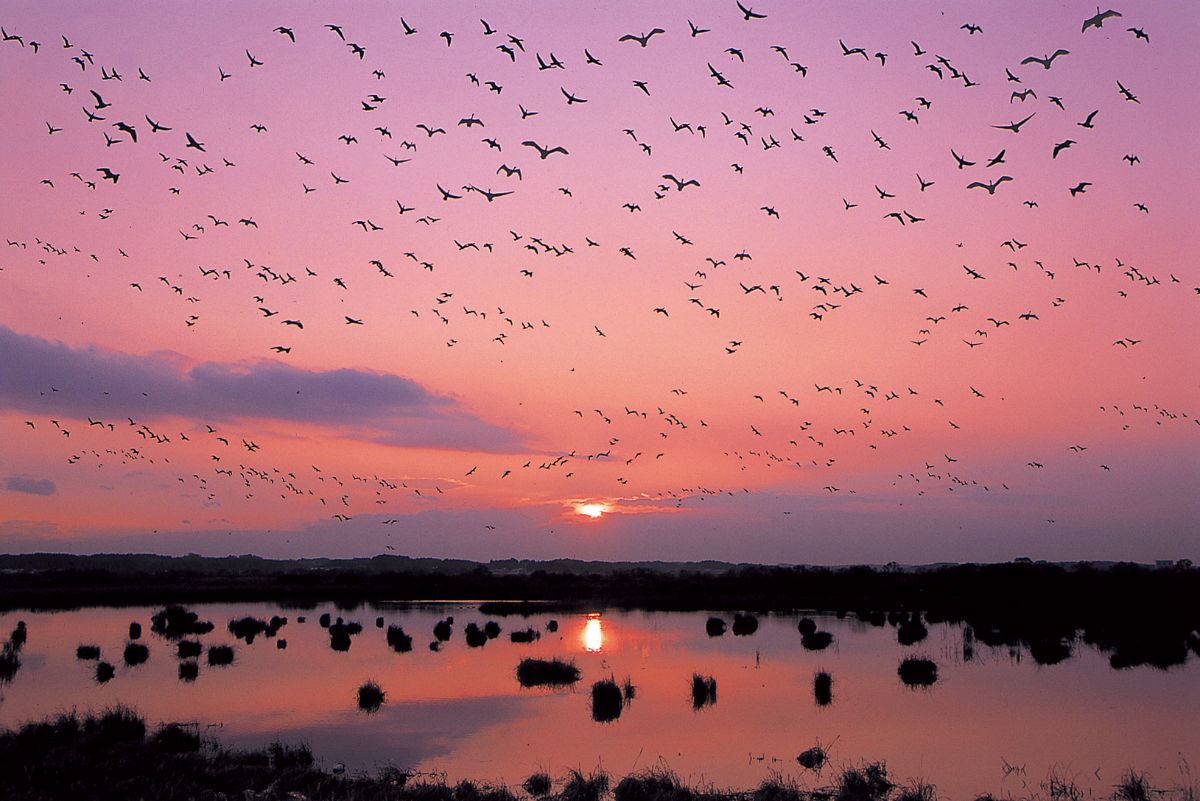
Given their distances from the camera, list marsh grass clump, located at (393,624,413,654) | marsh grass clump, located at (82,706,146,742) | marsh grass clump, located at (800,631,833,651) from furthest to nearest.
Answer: marsh grass clump, located at (800,631,833,651)
marsh grass clump, located at (393,624,413,654)
marsh grass clump, located at (82,706,146,742)

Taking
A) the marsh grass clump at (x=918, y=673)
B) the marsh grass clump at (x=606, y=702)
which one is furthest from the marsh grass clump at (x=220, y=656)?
the marsh grass clump at (x=918, y=673)

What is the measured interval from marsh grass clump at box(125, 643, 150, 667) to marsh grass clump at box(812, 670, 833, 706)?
84.8 feet

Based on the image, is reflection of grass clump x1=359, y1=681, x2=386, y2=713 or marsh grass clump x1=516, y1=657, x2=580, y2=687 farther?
marsh grass clump x1=516, y1=657, x2=580, y2=687

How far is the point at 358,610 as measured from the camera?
6912cm

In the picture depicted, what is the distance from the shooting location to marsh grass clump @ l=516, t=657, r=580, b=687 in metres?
33.8

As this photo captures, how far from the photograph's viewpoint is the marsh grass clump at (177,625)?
48.1 m

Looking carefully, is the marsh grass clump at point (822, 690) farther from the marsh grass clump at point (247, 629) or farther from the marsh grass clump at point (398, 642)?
the marsh grass clump at point (247, 629)

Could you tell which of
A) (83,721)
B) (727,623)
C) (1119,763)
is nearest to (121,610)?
(727,623)

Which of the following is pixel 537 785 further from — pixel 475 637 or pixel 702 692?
pixel 475 637

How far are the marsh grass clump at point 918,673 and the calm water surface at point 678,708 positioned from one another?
46cm

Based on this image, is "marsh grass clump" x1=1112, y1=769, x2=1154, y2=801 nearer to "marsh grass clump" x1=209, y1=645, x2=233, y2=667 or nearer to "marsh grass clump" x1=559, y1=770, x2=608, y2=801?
"marsh grass clump" x1=559, y1=770, x2=608, y2=801

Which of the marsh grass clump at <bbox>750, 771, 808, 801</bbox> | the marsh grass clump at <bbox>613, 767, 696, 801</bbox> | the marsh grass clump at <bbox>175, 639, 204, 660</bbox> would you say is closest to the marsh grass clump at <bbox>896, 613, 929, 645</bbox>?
the marsh grass clump at <bbox>750, 771, 808, 801</bbox>

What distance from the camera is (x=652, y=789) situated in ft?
60.1

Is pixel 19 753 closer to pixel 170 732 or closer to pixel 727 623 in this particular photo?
pixel 170 732
